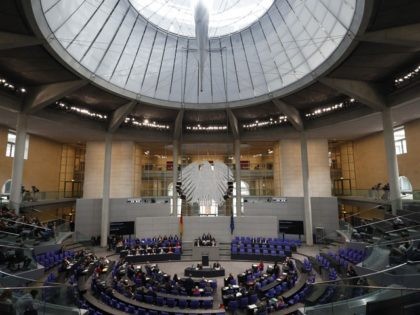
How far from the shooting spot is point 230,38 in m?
22.8

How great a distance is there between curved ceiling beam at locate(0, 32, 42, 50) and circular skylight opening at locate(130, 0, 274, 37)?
803 cm

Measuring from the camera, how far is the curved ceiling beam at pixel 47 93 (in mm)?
19484

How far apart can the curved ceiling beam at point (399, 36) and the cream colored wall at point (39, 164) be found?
30126mm

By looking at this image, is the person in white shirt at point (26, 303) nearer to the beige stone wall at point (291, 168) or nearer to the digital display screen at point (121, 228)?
the digital display screen at point (121, 228)

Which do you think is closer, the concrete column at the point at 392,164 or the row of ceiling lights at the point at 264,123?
the concrete column at the point at 392,164

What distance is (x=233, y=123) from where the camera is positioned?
28.6 meters

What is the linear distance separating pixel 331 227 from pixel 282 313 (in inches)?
698

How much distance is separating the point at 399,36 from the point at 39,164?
33.8m

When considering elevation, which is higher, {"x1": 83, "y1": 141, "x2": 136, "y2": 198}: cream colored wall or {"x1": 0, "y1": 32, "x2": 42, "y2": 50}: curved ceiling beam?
{"x1": 0, "y1": 32, "x2": 42, "y2": 50}: curved ceiling beam

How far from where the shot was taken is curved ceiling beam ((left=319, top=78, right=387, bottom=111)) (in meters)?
19.2

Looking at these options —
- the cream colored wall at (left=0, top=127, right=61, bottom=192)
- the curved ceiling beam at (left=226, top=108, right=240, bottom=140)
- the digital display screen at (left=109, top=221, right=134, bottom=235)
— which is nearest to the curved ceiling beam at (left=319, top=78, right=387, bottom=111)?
the curved ceiling beam at (left=226, top=108, right=240, bottom=140)

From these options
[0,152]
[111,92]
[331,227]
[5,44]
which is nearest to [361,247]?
[331,227]

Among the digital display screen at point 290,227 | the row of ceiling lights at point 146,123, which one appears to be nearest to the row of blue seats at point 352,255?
the digital display screen at point 290,227

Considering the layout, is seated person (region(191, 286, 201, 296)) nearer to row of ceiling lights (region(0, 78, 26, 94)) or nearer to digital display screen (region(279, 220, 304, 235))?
digital display screen (region(279, 220, 304, 235))
